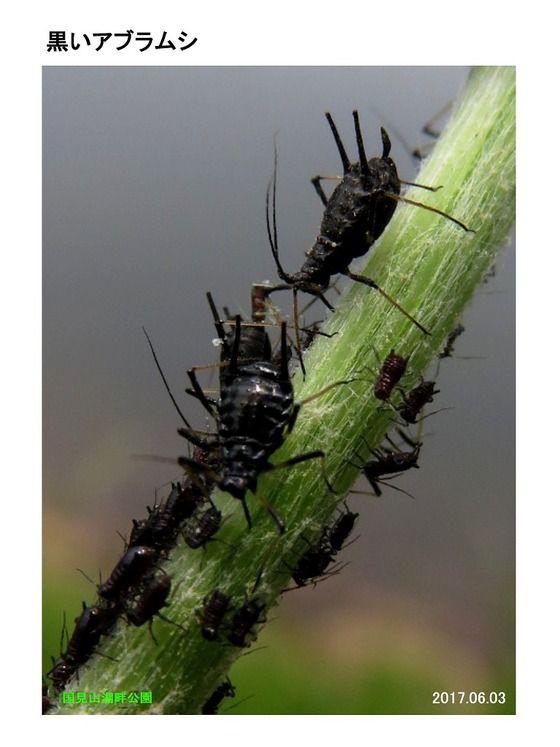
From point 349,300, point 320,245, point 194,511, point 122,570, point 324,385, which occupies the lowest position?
point 122,570

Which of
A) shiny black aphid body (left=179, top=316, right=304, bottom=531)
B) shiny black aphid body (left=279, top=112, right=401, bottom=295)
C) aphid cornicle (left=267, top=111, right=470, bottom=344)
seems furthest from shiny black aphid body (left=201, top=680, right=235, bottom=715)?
shiny black aphid body (left=279, top=112, right=401, bottom=295)

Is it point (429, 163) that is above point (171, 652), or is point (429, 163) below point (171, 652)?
above

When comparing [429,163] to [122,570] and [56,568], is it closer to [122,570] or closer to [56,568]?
[122,570]

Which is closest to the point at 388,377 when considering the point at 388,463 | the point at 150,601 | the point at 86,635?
the point at 388,463

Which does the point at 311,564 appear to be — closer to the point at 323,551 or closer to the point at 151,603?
the point at 323,551

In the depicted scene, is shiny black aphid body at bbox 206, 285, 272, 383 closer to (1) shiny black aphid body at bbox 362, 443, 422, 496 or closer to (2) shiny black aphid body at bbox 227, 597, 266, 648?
(1) shiny black aphid body at bbox 362, 443, 422, 496

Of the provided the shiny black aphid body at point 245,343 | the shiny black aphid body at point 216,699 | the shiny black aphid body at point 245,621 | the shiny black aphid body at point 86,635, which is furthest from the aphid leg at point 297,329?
the shiny black aphid body at point 216,699

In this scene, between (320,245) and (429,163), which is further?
(320,245)

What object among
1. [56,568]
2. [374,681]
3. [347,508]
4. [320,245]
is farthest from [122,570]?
[374,681]
